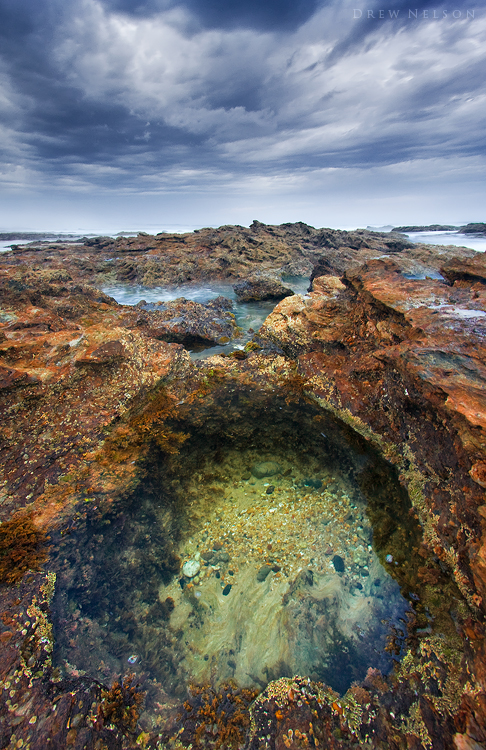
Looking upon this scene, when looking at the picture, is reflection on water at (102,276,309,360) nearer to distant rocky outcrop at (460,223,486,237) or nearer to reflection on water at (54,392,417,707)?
reflection on water at (54,392,417,707)

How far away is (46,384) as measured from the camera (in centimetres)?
543

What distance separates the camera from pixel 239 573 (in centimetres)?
376

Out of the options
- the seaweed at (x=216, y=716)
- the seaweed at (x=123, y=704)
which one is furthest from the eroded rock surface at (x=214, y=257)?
the seaweed at (x=216, y=716)

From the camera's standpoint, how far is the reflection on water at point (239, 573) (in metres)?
3.00

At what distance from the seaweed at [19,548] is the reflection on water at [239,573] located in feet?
0.90

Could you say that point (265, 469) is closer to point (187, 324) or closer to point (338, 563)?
point (338, 563)

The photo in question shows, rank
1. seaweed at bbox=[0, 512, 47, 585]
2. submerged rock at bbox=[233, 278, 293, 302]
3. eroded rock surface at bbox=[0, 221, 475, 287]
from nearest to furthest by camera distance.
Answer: seaweed at bbox=[0, 512, 47, 585] < submerged rock at bbox=[233, 278, 293, 302] < eroded rock surface at bbox=[0, 221, 475, 287]

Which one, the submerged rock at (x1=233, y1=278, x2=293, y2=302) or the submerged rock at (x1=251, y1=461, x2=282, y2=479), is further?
the submerged rock at (x1=233, y1=278, x2=293, y2=302)

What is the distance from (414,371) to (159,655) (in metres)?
4.50

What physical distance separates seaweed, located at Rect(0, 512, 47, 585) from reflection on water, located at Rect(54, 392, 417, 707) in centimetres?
27

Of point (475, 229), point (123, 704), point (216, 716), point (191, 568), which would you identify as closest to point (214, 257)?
point (191, 568)

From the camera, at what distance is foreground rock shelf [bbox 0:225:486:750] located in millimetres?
2498

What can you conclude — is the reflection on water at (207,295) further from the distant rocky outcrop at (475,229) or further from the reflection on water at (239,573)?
the distant rocky outcrop at (475,229)

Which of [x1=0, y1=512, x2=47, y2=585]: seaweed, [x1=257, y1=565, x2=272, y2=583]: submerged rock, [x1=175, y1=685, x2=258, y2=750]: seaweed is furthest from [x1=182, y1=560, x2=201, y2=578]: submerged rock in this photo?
[x1=0, y1=512, x2=47, y2=585]: seaweed
